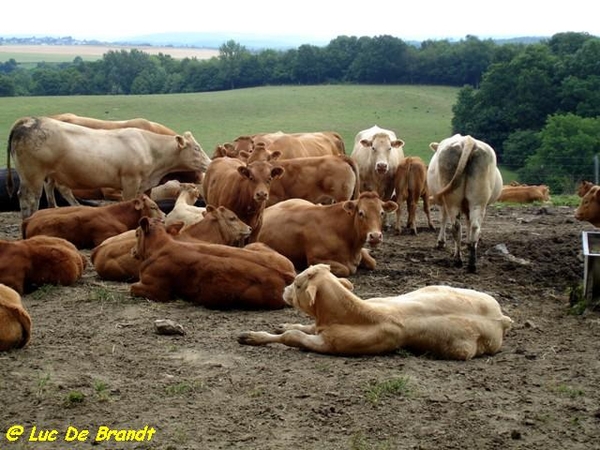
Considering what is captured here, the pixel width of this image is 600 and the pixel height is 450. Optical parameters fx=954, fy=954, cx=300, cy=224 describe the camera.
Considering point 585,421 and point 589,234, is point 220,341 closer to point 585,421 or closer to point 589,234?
point 585,421

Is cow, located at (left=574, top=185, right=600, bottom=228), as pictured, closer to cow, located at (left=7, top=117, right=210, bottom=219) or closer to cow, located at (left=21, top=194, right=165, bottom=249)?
cow, located at (left=21, top=194, right=165, bottom=249)

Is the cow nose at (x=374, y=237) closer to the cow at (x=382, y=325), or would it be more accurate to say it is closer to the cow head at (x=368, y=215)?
the cow head at (x=368, y=215)

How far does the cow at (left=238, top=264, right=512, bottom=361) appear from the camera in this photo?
7652mm

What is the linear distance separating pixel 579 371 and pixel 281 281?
10.3 feet

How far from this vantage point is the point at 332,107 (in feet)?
212

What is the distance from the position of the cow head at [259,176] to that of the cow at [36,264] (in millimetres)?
2505

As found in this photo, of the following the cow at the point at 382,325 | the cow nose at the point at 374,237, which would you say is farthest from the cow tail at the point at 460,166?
the cow at the point at 382,325

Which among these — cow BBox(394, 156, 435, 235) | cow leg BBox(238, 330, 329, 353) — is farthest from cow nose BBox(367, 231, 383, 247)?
cow BBox(394, 156, 435, 235)

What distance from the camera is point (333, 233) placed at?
1155 centimetres

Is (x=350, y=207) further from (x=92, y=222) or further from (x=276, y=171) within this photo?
(x=92, y=222)

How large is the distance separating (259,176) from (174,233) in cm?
201

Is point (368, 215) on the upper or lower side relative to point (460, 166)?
lower

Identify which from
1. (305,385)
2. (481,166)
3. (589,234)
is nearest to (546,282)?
(589,234)

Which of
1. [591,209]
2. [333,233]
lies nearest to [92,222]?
[333,233]
